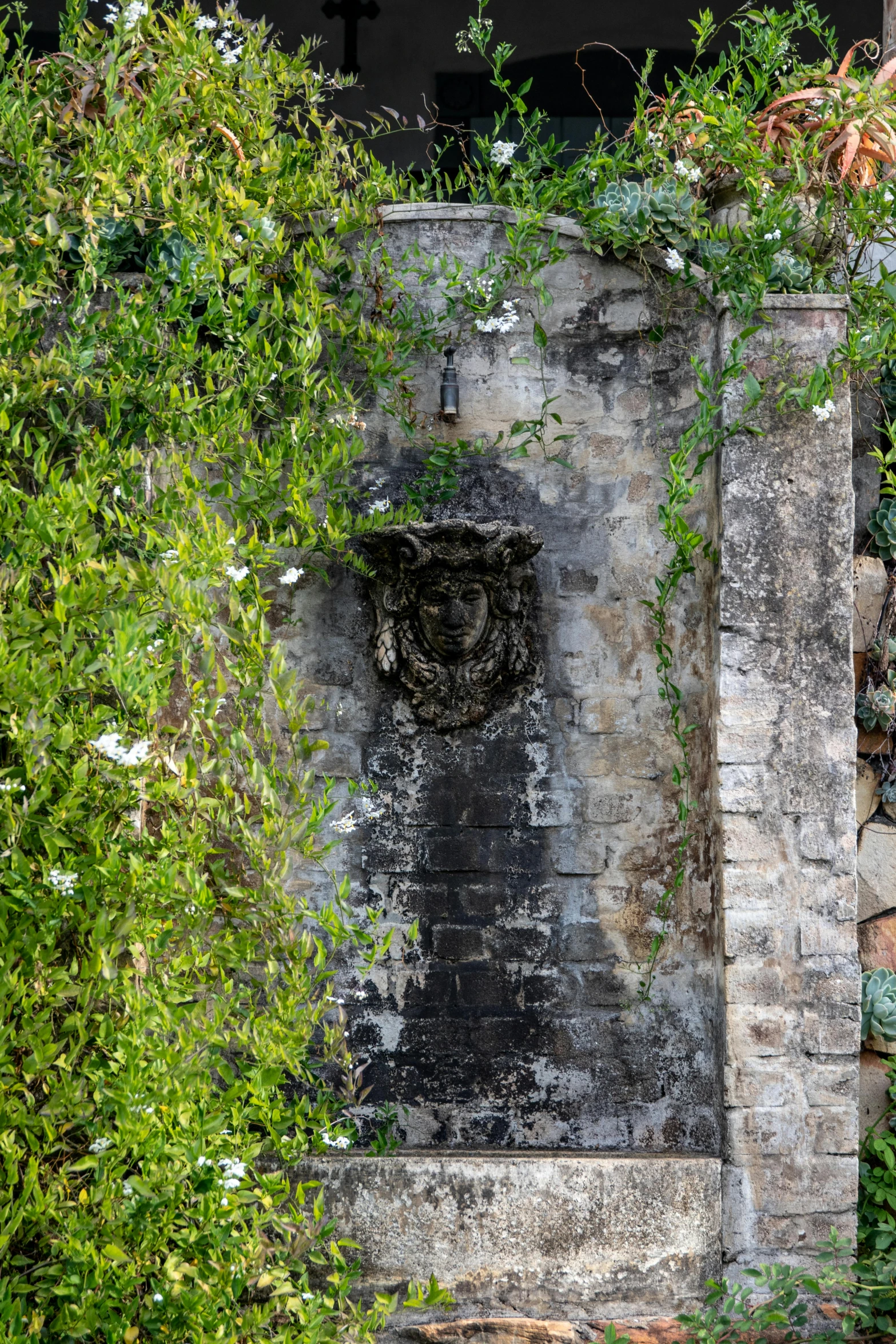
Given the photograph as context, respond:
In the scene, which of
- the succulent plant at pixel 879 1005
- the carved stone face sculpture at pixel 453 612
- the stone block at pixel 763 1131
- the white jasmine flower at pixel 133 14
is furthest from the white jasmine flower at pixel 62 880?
the succulent plant at pixel 879 1005

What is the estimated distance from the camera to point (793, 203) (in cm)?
339

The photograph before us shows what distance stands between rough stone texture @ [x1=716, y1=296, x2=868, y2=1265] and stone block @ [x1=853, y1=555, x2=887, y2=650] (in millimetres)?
440

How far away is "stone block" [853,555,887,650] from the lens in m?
3.67

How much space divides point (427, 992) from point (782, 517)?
1.59 meters

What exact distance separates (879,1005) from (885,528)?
135 centimetres

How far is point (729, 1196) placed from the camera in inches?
120

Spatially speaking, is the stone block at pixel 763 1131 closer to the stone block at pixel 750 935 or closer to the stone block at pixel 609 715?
the stone block at pixel 750 935

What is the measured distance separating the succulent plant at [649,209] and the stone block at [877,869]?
176 centimetres

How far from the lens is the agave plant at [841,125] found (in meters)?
3.38

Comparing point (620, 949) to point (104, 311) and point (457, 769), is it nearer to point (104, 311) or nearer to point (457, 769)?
point (457, 769)

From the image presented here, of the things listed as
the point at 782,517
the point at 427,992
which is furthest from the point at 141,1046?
the point at 782,517

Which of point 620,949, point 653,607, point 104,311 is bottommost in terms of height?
point 620,949

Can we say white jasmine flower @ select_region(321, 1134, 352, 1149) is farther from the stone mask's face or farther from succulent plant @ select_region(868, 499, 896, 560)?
succulent plant @ select_region(868, 499, 896, 560)

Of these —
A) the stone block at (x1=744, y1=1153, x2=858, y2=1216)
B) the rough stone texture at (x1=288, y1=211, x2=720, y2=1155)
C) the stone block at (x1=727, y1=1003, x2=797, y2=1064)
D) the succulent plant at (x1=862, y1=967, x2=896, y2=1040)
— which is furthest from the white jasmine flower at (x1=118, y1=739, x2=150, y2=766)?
the succulent plant at (x1=862, y1=967, x2=896, y2=1040)
